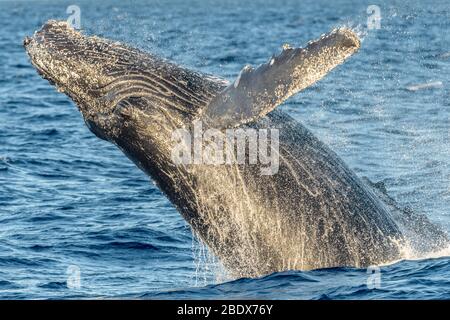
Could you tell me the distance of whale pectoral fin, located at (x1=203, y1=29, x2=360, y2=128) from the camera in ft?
42.8

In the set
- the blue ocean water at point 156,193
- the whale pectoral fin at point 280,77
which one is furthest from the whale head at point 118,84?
the whale pectoral fin at point 280,77

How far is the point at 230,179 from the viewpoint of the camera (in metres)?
14.4

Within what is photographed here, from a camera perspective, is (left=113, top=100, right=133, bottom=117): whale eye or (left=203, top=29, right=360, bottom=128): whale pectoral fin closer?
(left=203, top=29, right=360, bottom=128): whale pectoral fin

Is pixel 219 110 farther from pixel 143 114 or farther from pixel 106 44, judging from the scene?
pixel 106 44

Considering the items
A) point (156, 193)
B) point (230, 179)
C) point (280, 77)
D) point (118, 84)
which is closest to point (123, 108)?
point (118, 84)

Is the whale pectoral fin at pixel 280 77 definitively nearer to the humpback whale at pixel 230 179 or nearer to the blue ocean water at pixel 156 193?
the humpback whale at pixel 230 179

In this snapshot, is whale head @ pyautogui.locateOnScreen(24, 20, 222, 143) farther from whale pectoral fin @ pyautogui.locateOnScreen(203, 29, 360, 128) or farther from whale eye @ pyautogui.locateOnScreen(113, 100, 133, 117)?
whale pectoral fin @ pyautogui.locateOnScreen(203, 29, 360, 128)

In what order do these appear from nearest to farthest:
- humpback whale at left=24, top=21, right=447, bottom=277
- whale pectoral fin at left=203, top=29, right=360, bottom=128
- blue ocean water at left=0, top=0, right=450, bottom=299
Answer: whale pectoral fin at left=203, top=29, right=360, bottom=128 < humpback whale at left=24, top=21, right=447, bottom=277 < blue ocean water at left=0, top=0, right=450, bottom=299

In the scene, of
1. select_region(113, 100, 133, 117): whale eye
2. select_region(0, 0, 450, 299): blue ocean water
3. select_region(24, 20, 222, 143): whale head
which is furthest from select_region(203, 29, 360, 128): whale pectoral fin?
select_region(113, 100, 133, 117): whale eye

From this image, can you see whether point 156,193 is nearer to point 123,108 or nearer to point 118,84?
point 118,84

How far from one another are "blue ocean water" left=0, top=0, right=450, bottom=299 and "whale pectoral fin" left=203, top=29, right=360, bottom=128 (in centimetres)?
76

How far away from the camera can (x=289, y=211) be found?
14.5 m

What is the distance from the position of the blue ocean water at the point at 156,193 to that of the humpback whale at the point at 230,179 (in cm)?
39

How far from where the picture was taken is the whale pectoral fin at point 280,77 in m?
13.0
